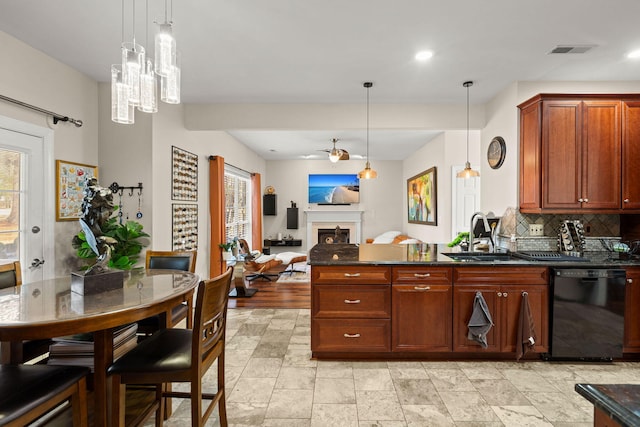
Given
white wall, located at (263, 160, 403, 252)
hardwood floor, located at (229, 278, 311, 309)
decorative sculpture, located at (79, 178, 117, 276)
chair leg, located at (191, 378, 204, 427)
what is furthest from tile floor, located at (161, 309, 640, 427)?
white wall, located at (263, 160, 403, 252)

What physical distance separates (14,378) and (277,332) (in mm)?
2314

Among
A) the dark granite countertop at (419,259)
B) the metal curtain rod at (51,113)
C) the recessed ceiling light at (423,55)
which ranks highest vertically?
the recessed ceiling light at (423,55)

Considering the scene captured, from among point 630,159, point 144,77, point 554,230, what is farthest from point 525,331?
point 144,77

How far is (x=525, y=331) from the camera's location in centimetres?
263

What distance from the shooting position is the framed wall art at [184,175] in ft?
13.2

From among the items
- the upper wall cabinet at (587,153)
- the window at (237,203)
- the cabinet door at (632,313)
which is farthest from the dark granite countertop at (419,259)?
the window at (237,203)

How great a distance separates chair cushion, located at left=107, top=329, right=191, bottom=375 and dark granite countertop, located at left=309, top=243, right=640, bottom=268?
1.27 m

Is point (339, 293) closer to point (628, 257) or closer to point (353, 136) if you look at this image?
point (628, 257)

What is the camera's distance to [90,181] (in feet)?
5.48

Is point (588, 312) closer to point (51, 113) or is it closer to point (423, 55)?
point (423, 55)

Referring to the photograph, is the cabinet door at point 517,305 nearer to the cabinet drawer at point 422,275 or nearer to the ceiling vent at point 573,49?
the cabinet drawer at point 422,275

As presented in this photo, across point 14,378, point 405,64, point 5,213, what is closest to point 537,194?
point 405,64

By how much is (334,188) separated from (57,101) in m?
6.20

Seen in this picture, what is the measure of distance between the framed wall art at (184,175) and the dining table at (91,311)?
2.29m
